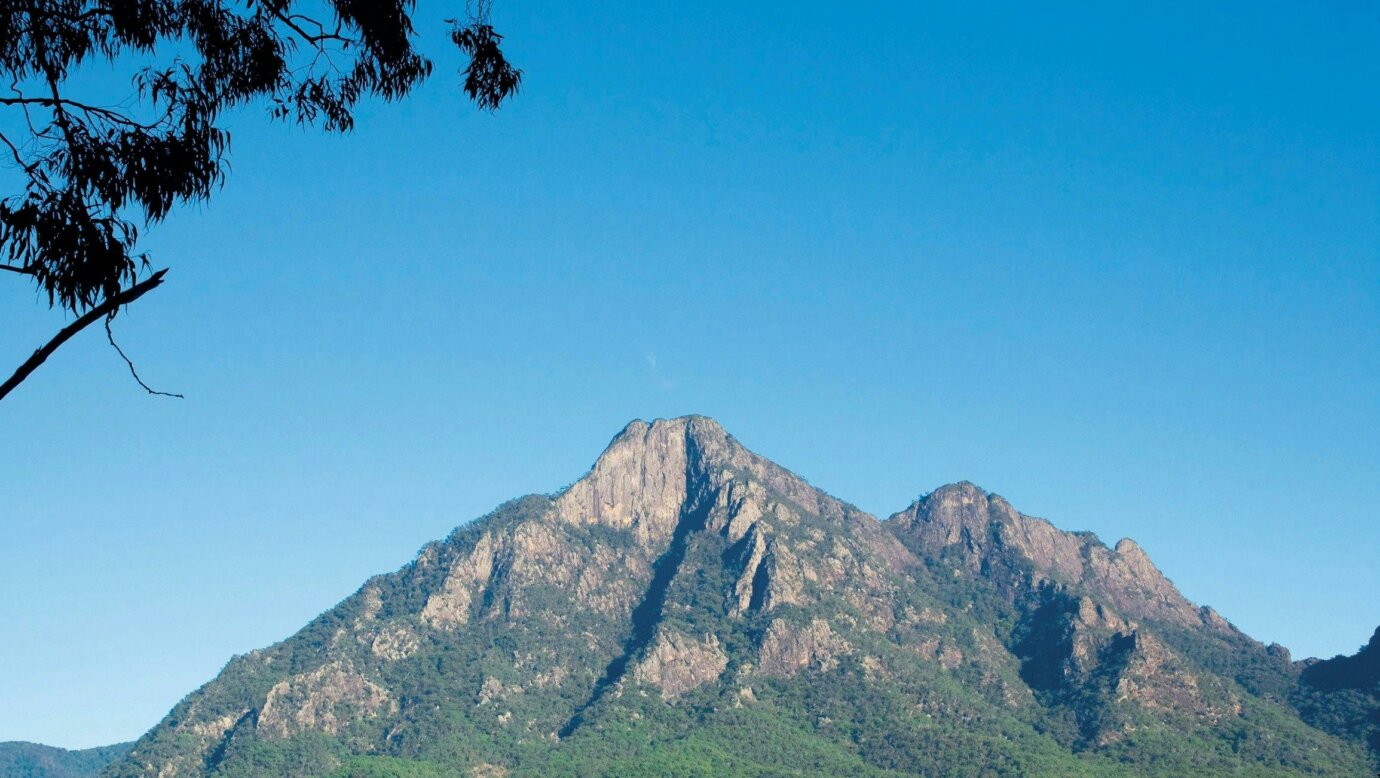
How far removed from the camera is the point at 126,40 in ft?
55.1

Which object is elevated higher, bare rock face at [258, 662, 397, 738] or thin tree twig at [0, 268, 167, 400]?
bare rock face at [258, 662, 397, 738]

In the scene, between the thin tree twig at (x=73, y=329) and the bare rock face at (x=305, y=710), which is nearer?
the thin tree twig at (x=73, y=329)

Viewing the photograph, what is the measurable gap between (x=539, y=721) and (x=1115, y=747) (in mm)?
80966

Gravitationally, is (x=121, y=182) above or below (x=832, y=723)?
below

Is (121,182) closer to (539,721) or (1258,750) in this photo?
(539,721)

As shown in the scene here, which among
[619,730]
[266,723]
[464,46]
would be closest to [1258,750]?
[619,730]

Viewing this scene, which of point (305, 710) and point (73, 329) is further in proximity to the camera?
point (305, 710)

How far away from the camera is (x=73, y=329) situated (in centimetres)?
1242

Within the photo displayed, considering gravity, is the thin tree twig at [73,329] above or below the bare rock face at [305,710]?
below

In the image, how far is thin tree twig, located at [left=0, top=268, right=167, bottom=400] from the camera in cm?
1197

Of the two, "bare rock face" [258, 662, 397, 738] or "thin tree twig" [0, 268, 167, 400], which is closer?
"thin tree twig" [0, 268, 167, 400]

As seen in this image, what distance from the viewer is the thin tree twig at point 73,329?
11969 millimetres

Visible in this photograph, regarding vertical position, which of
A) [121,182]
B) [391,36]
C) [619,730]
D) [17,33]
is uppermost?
[619,730]

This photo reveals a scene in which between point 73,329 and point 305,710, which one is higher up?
point 305,710
